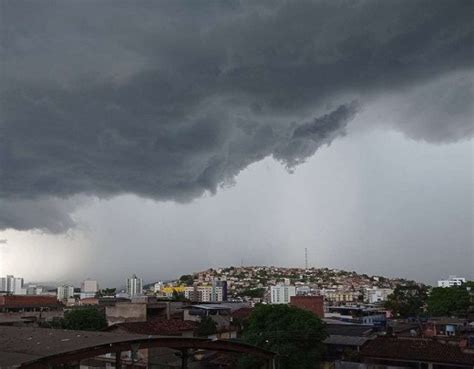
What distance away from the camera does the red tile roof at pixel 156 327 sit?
135 feet

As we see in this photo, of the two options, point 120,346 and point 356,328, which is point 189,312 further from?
point 120,346

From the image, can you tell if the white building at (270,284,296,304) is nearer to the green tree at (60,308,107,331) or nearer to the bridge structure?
the green tree at (60,308,107,331)

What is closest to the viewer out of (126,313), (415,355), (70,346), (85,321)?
(70,346)

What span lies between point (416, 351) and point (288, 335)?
9490 mm

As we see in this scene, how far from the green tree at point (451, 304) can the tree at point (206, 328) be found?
5152 cm

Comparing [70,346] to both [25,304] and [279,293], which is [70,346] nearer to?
[25,304]

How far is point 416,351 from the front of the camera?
3622 cm

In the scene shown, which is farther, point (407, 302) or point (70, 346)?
point (407, 302)

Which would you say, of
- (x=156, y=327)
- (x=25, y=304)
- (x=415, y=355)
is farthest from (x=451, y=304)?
(x=25, y=304)

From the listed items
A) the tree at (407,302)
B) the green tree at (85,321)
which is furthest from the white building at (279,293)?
the green tree at (85,321)

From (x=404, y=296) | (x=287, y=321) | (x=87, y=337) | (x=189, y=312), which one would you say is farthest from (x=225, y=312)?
(x=87, y=337)

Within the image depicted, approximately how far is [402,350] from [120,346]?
1075 inches

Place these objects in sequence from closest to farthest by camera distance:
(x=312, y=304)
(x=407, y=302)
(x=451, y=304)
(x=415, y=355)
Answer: (x=415, y=355) < (x=312, y=304) < (x=451, y=304) < (x=407, y=302)

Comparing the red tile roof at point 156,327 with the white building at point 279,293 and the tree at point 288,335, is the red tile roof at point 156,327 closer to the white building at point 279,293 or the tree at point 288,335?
the tree at point 288,335
